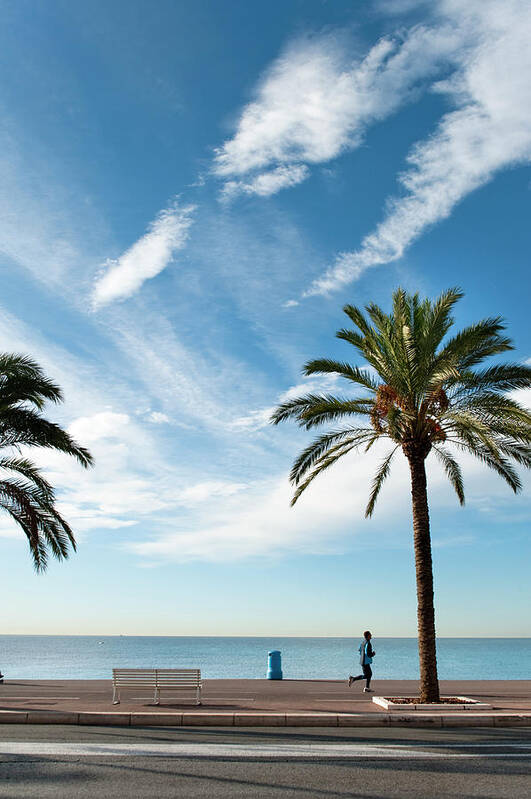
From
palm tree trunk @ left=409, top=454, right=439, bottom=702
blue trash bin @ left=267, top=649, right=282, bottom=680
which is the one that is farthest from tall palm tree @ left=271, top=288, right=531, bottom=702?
blue trash bin @ left=267, top=649, right=282, bottom=680

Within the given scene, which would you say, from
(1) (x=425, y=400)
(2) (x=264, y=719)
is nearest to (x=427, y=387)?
(1) (x=425, y=400)

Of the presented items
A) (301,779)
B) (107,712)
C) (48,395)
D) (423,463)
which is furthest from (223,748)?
(48,395)

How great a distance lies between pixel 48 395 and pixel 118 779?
1125 centimetres

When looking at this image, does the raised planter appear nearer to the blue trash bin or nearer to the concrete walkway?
the concrete walkway

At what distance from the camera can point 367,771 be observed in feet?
28.6

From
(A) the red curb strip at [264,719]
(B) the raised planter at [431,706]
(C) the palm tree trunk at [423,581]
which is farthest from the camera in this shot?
(C) the palm tree trunk at [423,581]

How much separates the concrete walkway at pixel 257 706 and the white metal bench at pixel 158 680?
0.37m

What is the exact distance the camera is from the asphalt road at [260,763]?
764 cm

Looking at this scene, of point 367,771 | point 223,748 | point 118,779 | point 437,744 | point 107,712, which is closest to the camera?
point 118,779

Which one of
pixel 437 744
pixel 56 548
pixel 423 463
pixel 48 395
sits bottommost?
pixel 437 744

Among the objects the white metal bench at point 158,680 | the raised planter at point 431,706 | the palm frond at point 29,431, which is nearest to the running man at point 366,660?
the raised planter at point 431,706

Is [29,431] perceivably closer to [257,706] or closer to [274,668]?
[257,706]

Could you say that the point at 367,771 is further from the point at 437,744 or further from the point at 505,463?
the point at 505,463

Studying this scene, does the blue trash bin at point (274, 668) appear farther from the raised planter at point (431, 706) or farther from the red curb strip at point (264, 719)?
the red curb strip at point (264, 719)
